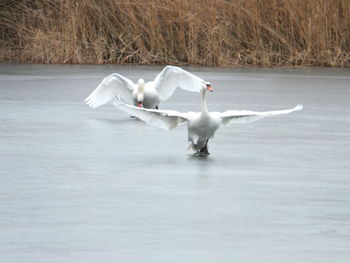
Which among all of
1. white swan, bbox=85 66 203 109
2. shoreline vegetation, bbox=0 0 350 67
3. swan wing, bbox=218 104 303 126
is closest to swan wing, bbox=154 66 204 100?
white swan, bbox=85 66 203 109

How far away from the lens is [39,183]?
312 inches

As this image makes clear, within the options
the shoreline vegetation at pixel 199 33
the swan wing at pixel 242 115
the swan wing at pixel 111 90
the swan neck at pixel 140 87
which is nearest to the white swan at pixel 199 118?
the swan wing at pixel 242 115

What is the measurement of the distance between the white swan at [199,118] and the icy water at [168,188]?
0.17 metres

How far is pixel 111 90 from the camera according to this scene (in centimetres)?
1391

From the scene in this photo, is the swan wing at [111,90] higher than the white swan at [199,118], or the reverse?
the white swan at [199,118]

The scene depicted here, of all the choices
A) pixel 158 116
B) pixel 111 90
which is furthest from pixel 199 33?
pixel 158 116

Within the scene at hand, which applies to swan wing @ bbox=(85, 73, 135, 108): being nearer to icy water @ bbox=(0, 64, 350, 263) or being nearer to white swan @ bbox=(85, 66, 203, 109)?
white swan @ bbox=(85, 66, 203, 109)

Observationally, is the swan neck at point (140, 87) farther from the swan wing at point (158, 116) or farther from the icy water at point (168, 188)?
the swan wing at point (158, 116)

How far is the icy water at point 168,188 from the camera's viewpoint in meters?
5.84

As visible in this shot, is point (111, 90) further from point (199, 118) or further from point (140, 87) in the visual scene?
point (199, 118)

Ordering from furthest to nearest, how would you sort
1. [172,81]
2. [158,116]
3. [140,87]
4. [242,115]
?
[172,81]
[140,87]
[158,116]
[242,115]

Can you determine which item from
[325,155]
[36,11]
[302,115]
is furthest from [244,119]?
[36,11]

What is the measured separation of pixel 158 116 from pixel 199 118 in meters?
0.58

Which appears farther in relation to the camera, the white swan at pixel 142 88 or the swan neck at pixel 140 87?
the white swan at pixel 142 88
